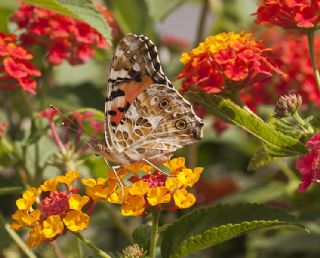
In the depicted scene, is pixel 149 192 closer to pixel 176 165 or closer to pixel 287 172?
pixel 176 165

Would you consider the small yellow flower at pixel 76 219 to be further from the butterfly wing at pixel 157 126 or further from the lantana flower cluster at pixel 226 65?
the lantana flower cluster at pixel 226 65

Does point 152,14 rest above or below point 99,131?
above

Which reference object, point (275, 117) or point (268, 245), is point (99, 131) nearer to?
point (275, 117)

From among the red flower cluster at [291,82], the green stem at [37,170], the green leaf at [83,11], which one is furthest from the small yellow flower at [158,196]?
the red flower cluster at [291,82]

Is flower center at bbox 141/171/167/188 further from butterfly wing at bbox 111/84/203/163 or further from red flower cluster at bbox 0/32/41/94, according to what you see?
red flower cluster at bbox 0/32/41/94

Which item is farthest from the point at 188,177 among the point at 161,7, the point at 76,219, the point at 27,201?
the point at 161,7

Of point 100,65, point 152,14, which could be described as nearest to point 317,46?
point 152,14
